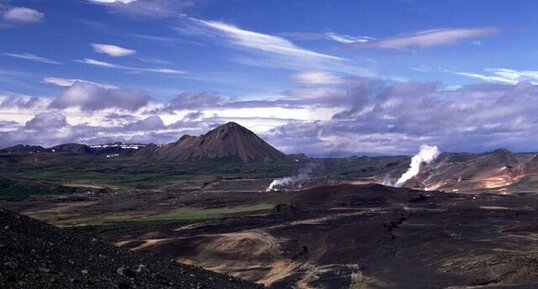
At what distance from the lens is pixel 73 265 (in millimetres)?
22234

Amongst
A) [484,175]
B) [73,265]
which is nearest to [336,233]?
[73,265]

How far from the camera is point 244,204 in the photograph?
136m

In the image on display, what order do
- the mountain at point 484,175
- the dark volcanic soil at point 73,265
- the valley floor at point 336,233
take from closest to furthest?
the dark volcanic soil at point 73,265
the valley floor at point 336,233
the mountain at point 484,175

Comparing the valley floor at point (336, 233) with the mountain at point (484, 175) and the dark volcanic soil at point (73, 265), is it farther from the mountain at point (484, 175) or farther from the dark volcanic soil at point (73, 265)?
the dark volcanic soil at point (73, 265)

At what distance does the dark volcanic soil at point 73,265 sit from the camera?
18859 millimetres

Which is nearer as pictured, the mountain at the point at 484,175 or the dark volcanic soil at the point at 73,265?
the dark volcanic soil at the point at 73,265

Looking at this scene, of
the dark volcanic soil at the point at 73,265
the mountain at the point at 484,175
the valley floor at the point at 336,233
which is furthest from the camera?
the mountain at the point at 484,175

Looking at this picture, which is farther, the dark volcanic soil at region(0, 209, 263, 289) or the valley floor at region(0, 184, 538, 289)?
the valley floor at region(0, 184, 538, 289)

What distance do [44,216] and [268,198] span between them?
48778 mm

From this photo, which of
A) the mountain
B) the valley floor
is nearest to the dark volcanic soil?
the valley floor

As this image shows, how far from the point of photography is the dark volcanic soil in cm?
1886

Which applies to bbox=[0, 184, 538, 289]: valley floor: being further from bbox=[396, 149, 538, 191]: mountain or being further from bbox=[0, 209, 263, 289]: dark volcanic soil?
bbox=[0, 209, 263, 289]: dark volcanic soil

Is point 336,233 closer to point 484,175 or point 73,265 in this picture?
point 73,265

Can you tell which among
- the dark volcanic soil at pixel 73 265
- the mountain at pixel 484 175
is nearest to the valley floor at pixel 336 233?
the mountain at pixel 484 175
